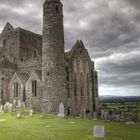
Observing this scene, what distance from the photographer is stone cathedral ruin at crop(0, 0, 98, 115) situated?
3738cm

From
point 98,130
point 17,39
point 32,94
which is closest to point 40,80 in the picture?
point 32,94

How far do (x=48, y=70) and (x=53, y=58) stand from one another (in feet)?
6.59

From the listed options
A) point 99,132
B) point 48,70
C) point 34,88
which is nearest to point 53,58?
point 48,70

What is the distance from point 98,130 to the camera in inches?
624

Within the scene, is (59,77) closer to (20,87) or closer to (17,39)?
(20,87)

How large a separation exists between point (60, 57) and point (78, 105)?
437 inches

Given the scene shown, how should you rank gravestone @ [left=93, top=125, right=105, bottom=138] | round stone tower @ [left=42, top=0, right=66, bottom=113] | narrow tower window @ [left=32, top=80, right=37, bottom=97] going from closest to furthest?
1. gravestone @ [left=93, top=125, right=105, bottom=138]
2. round stone tower @ [left=42, top=0, right=66, bottom=113]
3. narrow tower window @ [left=32, top=80, right=37, bottom=97]

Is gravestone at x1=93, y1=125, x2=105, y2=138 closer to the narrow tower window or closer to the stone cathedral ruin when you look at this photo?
the stone cathedral ruin

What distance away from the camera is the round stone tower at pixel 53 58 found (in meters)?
36.6

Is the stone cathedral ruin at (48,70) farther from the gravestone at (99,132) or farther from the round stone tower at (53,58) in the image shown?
the gravestone at (99,132)

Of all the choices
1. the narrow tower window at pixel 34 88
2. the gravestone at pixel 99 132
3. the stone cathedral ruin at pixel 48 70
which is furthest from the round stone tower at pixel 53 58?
the gravestone at pixel 99 132

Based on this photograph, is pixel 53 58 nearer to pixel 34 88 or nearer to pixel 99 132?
pixel 34 88

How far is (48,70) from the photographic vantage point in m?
37.5

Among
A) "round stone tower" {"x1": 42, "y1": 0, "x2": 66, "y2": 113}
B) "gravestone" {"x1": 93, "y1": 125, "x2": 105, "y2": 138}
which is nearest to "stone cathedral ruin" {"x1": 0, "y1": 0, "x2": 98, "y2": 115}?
"round stone tower" {"x1": 42, "y1": 0, "x2": 66, "y2": 113}
